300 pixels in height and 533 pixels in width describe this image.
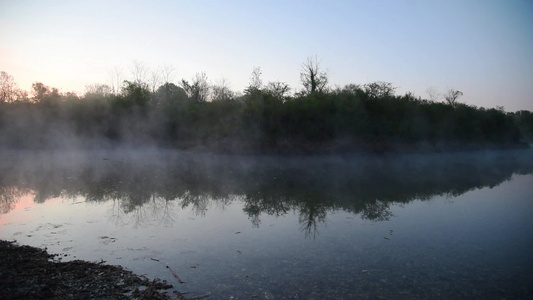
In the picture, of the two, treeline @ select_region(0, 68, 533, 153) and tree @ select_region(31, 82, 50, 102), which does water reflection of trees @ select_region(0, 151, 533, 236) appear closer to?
treeline @ select_region(0, 68, 533, 153)

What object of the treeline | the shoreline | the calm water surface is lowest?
the calm water surface

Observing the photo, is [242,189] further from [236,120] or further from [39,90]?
[39,90]

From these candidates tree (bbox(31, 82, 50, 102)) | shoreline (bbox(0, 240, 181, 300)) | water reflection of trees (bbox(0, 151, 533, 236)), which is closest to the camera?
shoreline (bbox(0, 240, 181, 300))

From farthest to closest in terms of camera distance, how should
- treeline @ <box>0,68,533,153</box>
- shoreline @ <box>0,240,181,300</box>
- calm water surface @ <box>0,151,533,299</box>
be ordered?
treeline @ <box>0,68,533,153</box> < calm water surface @ <box>0,151,533,299</box> < shoreline @ <box>0,240,181,300</box>

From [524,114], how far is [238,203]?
11452 centimetres

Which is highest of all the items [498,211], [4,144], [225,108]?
[225,108]

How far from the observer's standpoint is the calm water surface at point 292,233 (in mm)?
6238

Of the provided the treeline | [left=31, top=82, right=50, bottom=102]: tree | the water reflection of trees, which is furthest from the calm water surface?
[left=31, top=82, right=50, bottom=102]: tree

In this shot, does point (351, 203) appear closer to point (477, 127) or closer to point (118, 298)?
point (118, 298)

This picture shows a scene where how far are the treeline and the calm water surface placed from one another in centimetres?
2173

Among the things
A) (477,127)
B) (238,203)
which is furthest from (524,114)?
(238,203)

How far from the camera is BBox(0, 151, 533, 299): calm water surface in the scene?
6238mm

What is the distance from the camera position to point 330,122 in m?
41.2

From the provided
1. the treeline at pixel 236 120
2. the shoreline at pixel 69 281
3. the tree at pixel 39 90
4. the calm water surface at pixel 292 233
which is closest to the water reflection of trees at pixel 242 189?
the calm water surface at pixel 292 233
